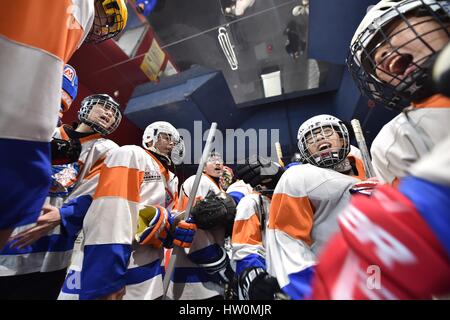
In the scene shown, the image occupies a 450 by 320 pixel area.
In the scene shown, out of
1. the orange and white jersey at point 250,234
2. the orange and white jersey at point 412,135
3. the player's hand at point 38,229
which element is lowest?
the orange and white jersey at point 250,234

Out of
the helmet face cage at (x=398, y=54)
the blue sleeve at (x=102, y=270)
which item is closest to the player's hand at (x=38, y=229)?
the blue sleeve at (x=102, y=270)

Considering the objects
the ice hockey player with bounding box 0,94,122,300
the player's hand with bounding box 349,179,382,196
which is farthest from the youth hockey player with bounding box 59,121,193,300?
the player's hand with bounding box 349,179,382,196

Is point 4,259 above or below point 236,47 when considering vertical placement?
below

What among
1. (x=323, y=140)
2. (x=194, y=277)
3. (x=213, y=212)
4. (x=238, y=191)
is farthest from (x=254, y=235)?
(x=238, y=191)

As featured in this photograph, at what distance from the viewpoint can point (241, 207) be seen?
1599 mm

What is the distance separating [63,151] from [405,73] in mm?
1386

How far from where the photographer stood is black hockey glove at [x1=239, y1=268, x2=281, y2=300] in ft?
3.38

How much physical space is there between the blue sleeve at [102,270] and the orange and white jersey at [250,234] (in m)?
0.64

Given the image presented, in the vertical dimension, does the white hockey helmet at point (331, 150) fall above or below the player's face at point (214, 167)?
above

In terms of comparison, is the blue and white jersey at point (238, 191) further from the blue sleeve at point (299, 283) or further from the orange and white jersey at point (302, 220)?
the blue sleeve at point (299, 283)

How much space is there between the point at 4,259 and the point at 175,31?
13.7 feet

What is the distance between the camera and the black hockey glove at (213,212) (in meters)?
1.50
